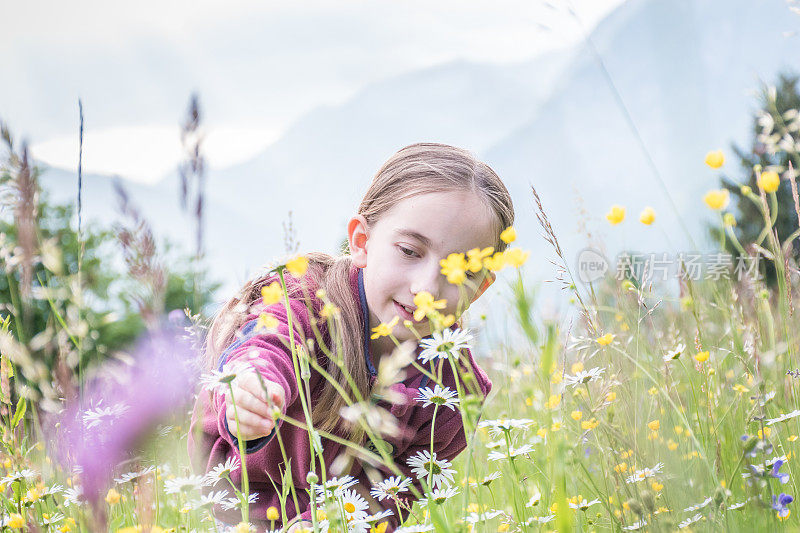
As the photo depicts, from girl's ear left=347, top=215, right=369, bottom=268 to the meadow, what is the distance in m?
0.51

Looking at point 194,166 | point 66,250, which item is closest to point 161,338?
point 194,166

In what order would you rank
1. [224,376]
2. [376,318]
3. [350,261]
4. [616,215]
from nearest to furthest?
[224,376] → [616,215] → [376,318] → [350,261]

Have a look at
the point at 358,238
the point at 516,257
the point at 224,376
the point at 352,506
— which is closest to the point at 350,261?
the point at 358,238

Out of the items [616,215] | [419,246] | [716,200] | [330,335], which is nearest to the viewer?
[716,200]

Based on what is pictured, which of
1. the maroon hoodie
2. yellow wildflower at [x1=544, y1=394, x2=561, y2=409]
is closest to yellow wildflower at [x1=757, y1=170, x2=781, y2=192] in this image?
yellow wildflower at [x1=544, y1=394, x2=561, y2=409]

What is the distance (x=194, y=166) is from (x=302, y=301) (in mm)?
1216

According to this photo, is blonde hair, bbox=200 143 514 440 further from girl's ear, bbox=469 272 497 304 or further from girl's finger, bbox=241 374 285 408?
girl's finger, bbox=241 374 285 408

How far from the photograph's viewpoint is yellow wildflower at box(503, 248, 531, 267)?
31.3 inches

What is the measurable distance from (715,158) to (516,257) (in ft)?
1.81

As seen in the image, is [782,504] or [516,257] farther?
[782,504]

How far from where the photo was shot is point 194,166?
84 centimetres

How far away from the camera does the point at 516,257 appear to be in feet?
2.63

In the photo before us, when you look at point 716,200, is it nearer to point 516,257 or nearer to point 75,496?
point 516,257

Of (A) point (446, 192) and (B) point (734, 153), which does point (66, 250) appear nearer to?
(B) point (734, 153)
